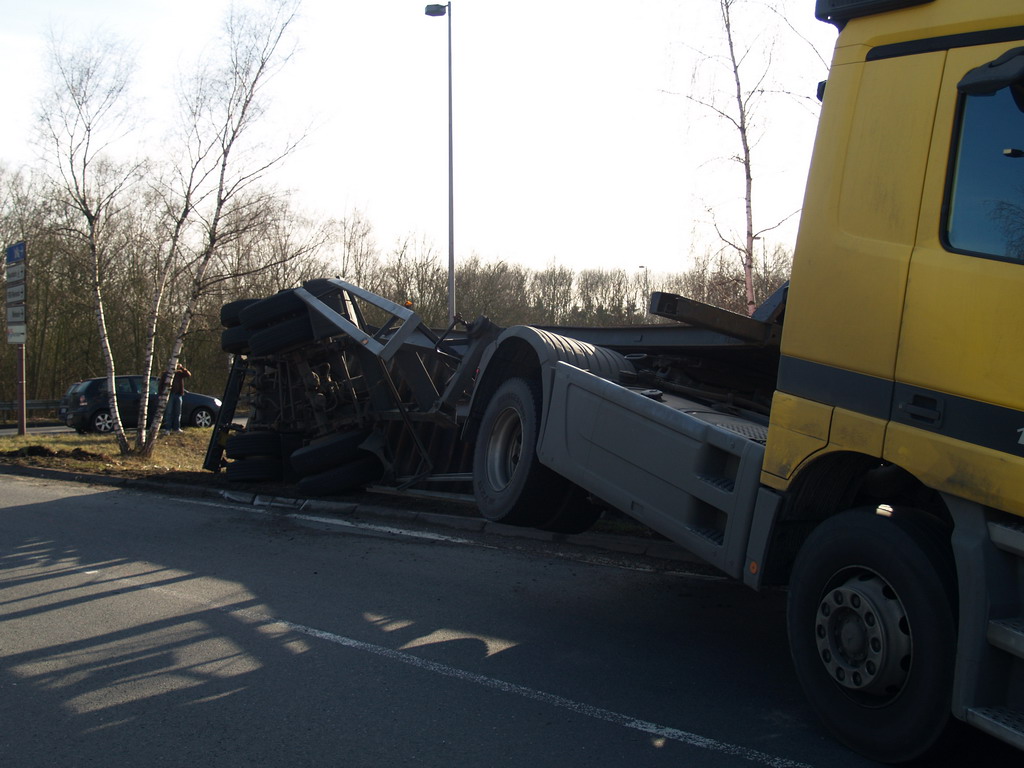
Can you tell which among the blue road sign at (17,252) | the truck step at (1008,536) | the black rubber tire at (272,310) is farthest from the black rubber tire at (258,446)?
the blue road sign at (17,252)

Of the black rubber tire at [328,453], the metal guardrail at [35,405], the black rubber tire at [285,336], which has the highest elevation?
the black rubber tire at [285,336]

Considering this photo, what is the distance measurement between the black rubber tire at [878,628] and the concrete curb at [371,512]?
317 cm

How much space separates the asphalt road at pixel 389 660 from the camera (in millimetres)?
3729

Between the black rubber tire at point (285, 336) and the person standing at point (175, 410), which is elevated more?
the black rubber tire at point (285, 336)

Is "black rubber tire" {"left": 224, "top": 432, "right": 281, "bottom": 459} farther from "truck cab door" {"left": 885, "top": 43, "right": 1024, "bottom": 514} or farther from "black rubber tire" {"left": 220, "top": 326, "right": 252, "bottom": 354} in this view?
"truck cab door" {"left": 885, "top": 43, "right": 1024, "bottom": 514}

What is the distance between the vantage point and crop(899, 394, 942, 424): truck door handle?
328 centimetres

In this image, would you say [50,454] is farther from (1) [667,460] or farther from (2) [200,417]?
(1) [667,460]

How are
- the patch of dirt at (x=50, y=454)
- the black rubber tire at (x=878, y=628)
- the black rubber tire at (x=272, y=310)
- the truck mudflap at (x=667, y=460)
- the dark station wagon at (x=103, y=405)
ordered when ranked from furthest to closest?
1. the dark station wagon at (x=103, y=405)
2. the patch of dirt at (x=50, y=454)
3. the black rubber tire at (x=272, y=310)
4. the truck mudflap at (x=667, y=460)
5. the black rubber tire at (x=878, y=628)

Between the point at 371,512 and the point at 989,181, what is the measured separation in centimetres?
712

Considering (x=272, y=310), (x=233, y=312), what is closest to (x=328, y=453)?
(x=272, y=310)

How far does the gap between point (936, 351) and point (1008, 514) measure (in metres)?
0.64

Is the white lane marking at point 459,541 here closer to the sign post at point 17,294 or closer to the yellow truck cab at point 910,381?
the yellow truck cab at point 910,381

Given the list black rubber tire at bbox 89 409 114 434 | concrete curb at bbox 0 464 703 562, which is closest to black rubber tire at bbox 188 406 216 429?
black rubber tire at bbox 89 409 114 434

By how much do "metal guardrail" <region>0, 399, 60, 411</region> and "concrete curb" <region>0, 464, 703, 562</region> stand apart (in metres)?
17.9
